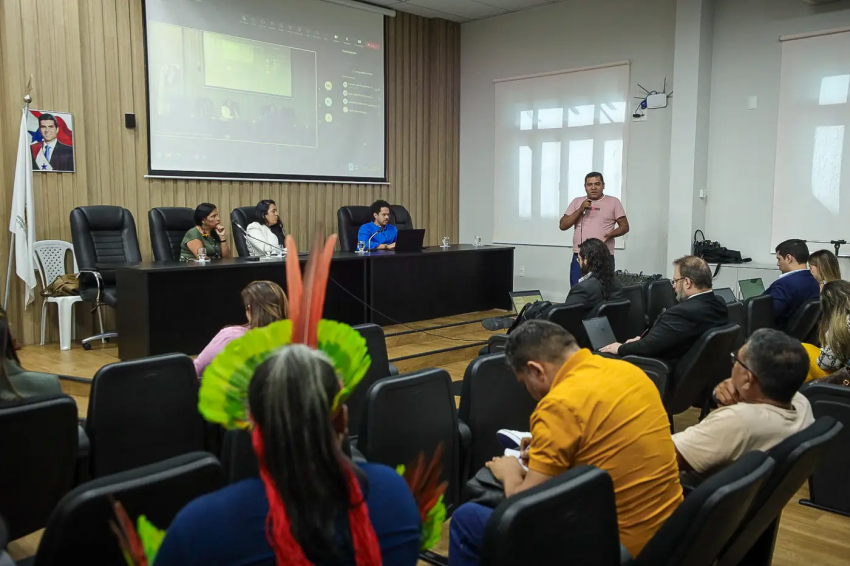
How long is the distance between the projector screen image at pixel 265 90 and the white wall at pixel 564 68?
1447 millimetres

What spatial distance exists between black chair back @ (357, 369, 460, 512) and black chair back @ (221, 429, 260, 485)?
0.41m

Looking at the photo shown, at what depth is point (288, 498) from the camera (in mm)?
1023

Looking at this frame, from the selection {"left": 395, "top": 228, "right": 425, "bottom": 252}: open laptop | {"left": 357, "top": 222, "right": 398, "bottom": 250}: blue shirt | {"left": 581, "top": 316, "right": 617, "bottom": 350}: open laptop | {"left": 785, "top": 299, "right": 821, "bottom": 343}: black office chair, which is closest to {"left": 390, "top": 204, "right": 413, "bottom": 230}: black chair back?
{"left": 357, "top": 222, "right": 398, "bottom": 250}: blue shirt

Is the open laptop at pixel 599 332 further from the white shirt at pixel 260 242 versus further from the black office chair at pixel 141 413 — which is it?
the white shirt at pixel 260 242

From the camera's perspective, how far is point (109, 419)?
228 centimetres

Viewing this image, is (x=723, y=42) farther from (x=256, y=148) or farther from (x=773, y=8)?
(x=256, y=148)

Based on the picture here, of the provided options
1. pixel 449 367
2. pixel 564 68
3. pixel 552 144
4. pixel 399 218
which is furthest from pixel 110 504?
pixel 564 68

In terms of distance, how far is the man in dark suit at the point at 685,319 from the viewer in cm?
336

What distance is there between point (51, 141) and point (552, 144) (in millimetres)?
5234

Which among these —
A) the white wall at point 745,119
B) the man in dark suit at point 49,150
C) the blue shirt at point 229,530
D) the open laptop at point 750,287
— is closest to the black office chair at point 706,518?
the blue shirt at point 229,530

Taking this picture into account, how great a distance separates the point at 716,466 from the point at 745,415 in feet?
0.54

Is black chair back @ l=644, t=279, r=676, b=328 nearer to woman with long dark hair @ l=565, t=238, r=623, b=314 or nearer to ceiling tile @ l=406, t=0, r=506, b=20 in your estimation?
woman with long dark hair @ l=565, t=238, r=623, b=314

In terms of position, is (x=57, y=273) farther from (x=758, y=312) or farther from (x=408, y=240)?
(x=758, y=312)

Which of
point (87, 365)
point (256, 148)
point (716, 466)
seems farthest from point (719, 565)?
point (256, 148)
